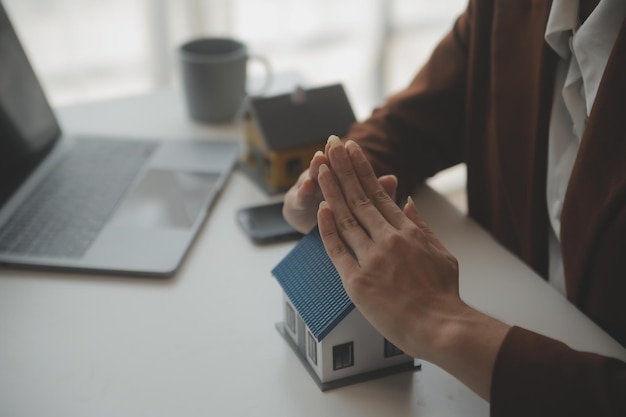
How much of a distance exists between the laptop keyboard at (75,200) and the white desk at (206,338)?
6 centimetres

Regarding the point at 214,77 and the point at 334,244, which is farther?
the point at 214,77

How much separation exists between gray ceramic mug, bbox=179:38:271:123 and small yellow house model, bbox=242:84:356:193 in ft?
0.50

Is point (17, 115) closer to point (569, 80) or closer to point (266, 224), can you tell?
point (266, 224)

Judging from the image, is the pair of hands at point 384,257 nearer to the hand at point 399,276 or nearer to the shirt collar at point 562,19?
the hand at point 399,276

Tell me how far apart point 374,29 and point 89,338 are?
65.8 inches

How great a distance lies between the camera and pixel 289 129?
1.16 meters

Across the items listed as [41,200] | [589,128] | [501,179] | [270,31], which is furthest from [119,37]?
[589,128]

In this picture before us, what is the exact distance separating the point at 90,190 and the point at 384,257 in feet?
1.81

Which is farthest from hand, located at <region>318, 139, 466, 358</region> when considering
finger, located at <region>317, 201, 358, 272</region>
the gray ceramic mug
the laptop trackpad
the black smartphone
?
the gray ceramic mug

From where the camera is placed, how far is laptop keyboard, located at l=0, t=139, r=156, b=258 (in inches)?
39.9

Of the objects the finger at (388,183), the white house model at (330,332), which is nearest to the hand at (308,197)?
the finger at (388,183)

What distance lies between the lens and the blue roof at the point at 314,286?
0.77 metres

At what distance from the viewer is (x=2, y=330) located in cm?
88

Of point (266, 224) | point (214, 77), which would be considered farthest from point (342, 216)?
point (214, 77)
